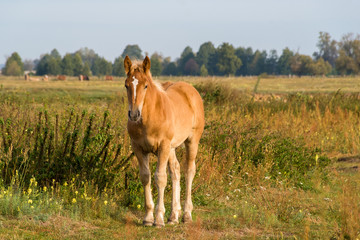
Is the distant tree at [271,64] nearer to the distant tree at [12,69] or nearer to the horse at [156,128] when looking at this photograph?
the distant tree at [12,69]

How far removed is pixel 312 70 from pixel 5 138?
107 m

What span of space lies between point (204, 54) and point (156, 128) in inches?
5837

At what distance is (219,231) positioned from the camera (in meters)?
6.63

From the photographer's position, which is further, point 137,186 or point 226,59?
point 226,59

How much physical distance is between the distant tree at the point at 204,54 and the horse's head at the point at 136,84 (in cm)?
14166

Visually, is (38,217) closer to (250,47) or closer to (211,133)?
(211,133)

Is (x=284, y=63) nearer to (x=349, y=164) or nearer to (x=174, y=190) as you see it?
(x=349, y=164)

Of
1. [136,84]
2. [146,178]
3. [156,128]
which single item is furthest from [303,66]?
[136,84]

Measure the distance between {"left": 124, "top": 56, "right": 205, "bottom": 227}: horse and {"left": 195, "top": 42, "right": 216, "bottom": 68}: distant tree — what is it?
462 feet

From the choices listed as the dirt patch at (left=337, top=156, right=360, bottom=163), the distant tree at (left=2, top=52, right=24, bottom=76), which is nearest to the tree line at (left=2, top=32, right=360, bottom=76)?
the distant tree at (left=2, top=52, right=24, bottom=76)

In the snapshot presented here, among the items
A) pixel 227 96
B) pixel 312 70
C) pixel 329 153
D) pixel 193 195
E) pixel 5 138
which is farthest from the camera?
pixel 312 70

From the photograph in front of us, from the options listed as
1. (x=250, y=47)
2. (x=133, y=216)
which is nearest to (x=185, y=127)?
(x=133, y=216)

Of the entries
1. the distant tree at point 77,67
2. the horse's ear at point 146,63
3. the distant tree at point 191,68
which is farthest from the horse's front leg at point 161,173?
the distant tree at point 191,68

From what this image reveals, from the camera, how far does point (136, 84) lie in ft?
19.0
